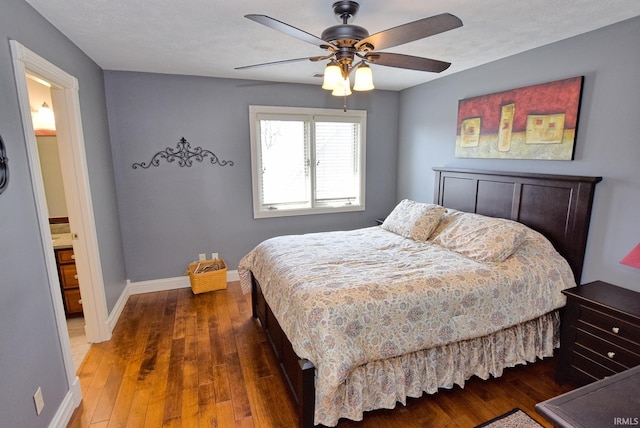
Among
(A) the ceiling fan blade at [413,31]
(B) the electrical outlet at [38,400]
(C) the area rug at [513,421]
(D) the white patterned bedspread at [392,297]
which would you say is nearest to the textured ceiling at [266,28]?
(A) the ceiling fan blade at [413,31]

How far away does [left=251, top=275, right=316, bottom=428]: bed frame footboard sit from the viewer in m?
1.83

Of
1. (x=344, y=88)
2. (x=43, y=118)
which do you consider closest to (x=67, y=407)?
(x=344, y=88)

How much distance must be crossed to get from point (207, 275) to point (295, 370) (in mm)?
2158

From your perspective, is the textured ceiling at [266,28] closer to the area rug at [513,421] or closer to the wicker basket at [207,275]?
the wicker basket at [207,275]

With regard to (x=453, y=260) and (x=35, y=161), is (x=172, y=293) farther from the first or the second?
(x=453, y=260)

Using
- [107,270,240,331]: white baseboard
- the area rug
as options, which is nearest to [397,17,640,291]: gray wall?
the area rug

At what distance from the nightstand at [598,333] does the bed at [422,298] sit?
0.20m

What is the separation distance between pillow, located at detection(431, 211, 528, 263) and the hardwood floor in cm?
87

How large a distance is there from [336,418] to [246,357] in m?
1.06

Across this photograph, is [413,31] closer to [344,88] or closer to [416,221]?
[344,88]

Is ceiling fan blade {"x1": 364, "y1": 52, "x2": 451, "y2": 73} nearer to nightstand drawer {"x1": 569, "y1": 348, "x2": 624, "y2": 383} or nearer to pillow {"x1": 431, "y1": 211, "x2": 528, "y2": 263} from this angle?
pillow {"x1": 431, "y1": 211, "x2": 528, "y2": 263}

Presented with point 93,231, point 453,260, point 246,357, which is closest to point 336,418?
point 246,357

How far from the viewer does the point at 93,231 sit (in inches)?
110

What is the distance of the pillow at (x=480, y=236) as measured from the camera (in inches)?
98.6
